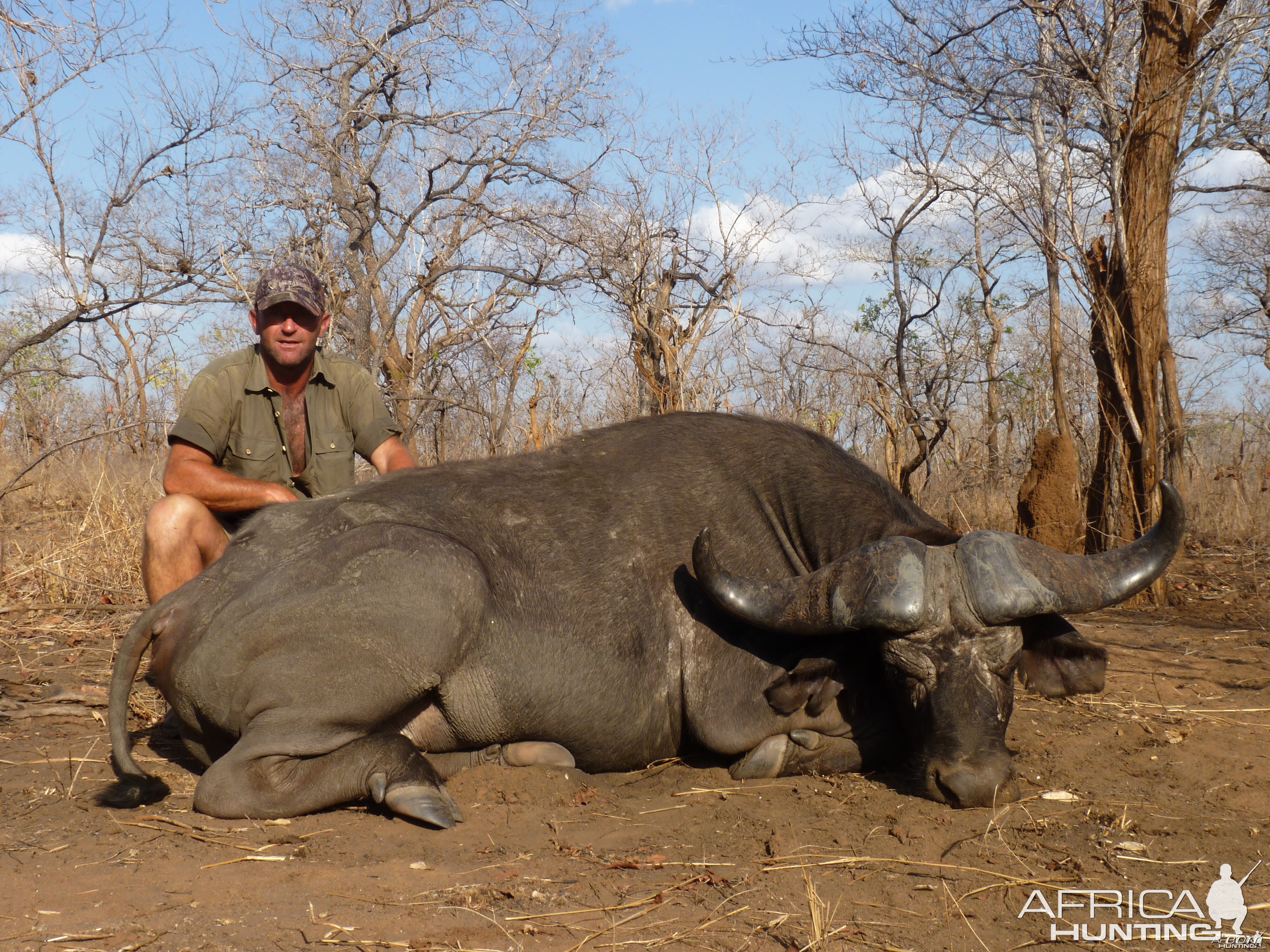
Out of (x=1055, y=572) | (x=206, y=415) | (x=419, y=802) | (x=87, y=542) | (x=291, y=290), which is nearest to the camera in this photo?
(x=419, y=802)

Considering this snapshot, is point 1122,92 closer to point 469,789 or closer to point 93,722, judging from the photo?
point 469,789

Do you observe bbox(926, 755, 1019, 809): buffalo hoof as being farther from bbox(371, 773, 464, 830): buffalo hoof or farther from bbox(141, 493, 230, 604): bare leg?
bbox(141, 493, 230, 604): bare leg

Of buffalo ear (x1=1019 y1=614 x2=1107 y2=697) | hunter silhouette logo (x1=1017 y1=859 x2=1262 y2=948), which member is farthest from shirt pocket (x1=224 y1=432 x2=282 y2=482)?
hunter silhouette logo (x1=1017 y1=859 x2=1262 y2=948)

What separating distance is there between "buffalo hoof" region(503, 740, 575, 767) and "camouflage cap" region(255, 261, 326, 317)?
8.85ft

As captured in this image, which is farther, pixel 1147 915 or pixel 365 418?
pixel 365 418

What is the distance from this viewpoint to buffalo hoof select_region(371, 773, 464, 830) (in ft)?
11.4

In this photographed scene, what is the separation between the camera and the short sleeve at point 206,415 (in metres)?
5.07

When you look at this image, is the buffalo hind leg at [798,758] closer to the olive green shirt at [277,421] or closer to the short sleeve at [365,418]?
the olive green shirt at [277,421]

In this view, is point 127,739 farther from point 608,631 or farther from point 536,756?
point 608,631

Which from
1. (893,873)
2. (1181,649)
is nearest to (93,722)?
(893,873)

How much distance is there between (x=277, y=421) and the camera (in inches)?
212

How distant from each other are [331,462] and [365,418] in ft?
1.04

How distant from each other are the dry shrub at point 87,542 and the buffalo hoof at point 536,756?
4.27 meters

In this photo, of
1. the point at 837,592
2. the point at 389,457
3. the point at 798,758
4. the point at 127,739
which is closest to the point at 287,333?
the point at 389,457
